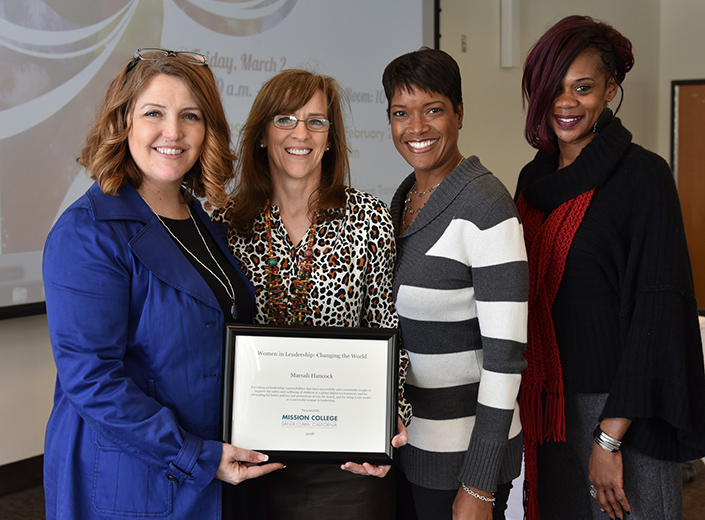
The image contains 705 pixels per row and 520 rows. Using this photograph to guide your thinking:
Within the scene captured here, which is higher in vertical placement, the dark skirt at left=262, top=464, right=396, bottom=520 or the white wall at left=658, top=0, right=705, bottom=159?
the white wall at left=658, top=0, right=705, bottom=159

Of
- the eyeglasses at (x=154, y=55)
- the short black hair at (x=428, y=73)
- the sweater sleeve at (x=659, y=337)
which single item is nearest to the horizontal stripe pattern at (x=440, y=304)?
the sweater sleeve at (x=659, y=337)

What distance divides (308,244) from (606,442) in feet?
2.90

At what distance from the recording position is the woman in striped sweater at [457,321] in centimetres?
154

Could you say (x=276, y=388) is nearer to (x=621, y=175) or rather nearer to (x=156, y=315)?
(x=156, y=315)

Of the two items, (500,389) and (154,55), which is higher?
(154,55)

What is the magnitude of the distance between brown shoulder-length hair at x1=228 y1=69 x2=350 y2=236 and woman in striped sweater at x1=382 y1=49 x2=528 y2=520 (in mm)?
198

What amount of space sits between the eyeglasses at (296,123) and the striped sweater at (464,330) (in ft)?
1.09

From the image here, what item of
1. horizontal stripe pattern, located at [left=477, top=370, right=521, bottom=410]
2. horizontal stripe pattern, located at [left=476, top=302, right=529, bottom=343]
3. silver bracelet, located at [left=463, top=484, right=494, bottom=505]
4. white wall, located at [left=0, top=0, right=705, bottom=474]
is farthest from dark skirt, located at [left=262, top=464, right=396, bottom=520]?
white wall, located at [left=0, top=0, right=705, bottom=474]

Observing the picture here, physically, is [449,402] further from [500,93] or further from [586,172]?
[500,93]

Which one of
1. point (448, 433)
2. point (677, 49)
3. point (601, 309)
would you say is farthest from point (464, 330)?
point (677, 49)

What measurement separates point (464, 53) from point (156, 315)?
15.1 ft

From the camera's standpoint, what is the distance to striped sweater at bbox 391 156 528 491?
5.06ft

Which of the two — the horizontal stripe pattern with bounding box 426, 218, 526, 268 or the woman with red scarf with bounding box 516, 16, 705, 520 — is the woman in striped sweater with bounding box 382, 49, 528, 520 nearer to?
the horizontal stripe pattern with bounding box 426, 218, 526, 268

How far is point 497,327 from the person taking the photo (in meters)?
1.54
